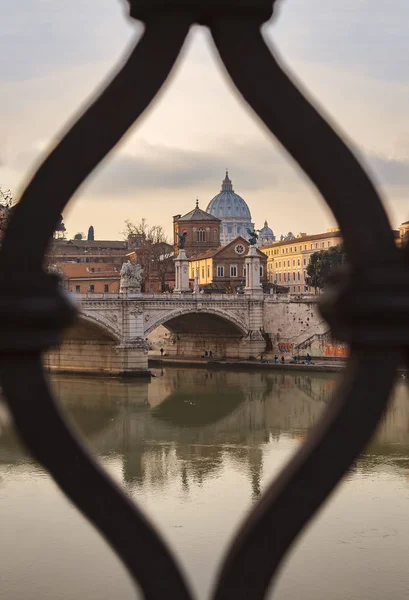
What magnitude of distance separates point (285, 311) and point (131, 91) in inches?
855

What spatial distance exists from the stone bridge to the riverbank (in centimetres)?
Answer: 77

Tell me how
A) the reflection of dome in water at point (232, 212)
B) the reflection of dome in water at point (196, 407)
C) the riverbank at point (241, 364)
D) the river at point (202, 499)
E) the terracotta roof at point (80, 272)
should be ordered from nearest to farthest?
1. the river at point (202, 499)
2. the reflection of dome in water at point (196, 407)
3. the riverbank at point (241, 364)
4. the terracotta roof at point (80, 272)
5. the reflection of dome in water at point (232, 212)

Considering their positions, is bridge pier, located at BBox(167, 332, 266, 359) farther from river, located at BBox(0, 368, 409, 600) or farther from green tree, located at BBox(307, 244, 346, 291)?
river, located at BBox(0, 368, 409, 600)

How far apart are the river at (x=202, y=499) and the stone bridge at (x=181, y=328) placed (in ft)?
10.7

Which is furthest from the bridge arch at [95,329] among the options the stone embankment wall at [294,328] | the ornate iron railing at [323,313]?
the ornate iron railing at [323,313]

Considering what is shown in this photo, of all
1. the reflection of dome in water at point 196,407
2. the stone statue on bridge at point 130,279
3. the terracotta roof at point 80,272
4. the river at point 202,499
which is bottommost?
the river at point 202,499

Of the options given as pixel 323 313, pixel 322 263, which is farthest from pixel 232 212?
pixel 323 313

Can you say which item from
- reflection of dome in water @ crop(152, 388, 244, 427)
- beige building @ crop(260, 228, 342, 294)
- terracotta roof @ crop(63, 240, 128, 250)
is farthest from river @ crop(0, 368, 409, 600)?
terracotta roof @ crop(63, 240, 128, 250)

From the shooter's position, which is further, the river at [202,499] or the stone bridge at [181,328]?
the stone bridge at [181,328]

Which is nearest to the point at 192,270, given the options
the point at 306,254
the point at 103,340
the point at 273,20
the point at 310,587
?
the point at 306,254

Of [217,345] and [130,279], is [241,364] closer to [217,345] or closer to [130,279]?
[217,345]

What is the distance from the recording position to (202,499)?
845cm

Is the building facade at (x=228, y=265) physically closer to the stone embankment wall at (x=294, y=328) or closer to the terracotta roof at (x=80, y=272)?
the terracotta roof at (x=80, y=272)

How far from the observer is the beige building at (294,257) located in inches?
1291
